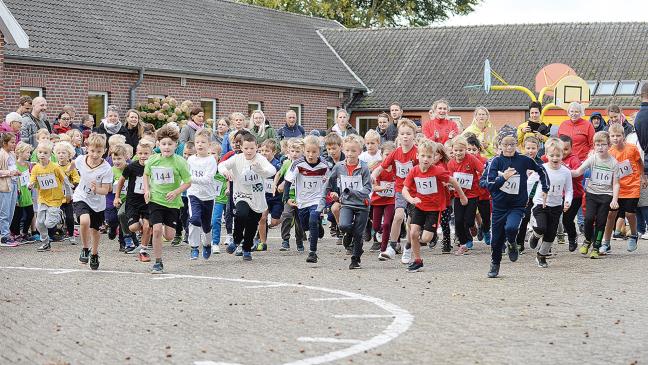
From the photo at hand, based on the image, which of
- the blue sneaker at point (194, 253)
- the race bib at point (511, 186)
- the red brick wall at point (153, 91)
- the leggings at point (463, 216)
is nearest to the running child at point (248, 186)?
the blue sneaker at point (194, 253)

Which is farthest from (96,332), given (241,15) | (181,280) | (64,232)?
(241,15)

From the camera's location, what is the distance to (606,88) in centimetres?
4394

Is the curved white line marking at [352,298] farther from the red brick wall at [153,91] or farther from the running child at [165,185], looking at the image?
the red brick wall at [153,91]

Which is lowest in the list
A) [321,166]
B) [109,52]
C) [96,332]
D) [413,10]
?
[96,332]

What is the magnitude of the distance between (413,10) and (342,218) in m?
55.4

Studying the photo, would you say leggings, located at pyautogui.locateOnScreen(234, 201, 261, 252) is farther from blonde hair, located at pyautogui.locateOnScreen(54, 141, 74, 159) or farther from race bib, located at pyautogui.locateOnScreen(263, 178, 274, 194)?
blonde hair, located at pyautogui.locateOnScreen(54, 141, 74, 159)

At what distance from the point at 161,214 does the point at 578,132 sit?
7689 mm

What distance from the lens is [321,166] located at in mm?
15977

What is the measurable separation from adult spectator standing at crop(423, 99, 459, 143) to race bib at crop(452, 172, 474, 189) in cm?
262

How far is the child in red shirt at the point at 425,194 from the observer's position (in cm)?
1420

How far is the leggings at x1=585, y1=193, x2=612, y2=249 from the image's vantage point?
16.1 metres

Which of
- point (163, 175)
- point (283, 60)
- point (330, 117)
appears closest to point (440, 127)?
point (163, 175)

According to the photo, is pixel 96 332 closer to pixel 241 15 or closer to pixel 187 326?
pixel 187 326

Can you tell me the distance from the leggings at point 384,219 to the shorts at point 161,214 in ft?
10.1
